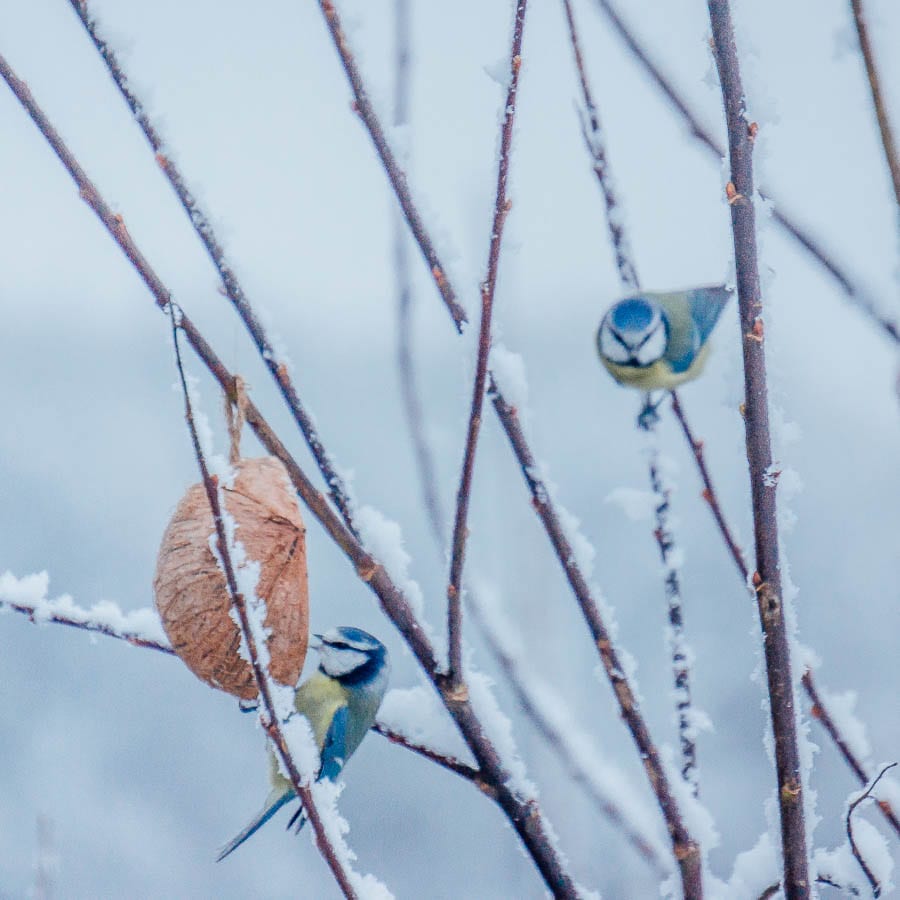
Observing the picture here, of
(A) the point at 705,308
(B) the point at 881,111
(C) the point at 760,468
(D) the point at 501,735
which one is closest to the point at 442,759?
(D) the point at 501,735

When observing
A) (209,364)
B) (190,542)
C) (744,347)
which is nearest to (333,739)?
(190,542)

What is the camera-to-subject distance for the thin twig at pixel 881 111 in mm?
443

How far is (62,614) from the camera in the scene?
64 centimetres

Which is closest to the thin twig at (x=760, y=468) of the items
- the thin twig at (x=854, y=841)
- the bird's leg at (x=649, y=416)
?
the thin twig at (x=854, y=841)

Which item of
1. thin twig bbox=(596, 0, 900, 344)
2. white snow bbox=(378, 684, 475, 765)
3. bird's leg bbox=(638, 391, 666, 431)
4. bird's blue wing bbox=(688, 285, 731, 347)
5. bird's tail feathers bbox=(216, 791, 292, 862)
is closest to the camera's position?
thin twig bbox=(596, 0, 900, 344)

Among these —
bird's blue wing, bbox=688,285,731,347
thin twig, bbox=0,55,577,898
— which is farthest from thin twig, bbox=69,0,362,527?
bird's blue wing, bbox=688,285,731,347

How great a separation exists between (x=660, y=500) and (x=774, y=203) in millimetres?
192

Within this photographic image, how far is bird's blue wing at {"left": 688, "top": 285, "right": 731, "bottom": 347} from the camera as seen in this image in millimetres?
1026

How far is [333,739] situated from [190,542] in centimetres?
39

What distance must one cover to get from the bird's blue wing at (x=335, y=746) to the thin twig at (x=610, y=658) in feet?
1.39

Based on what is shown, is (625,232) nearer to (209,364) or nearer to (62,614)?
(209,364)

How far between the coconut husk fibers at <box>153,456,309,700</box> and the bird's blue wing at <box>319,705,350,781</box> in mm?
295

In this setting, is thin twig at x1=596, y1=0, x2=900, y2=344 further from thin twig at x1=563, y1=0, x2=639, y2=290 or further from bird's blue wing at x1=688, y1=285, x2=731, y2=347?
bird's blue wing at x1=688, y1=285, x2=731, y2=347

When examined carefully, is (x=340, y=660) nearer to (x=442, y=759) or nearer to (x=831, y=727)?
(x=442, y=759)
